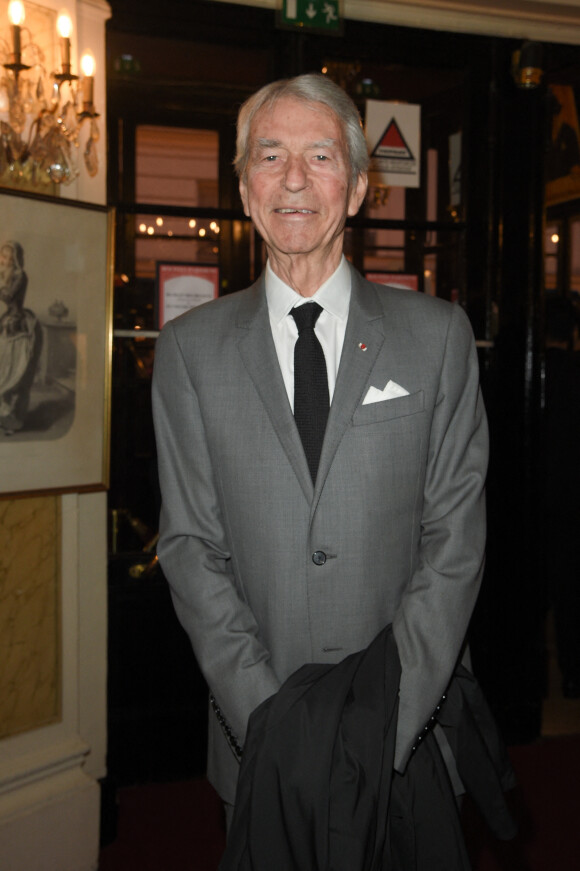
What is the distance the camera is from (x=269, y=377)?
1.52 metres

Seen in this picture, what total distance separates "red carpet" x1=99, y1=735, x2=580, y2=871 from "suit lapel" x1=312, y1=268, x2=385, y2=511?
1.79 metres

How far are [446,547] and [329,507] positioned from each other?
222 millimetres

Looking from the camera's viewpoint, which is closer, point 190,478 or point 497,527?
point 190,478

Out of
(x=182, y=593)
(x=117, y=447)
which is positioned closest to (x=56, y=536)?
(x=117, y=447)

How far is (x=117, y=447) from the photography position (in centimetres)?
302

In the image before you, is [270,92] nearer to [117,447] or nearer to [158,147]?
[158,147]

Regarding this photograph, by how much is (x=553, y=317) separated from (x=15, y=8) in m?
2.38

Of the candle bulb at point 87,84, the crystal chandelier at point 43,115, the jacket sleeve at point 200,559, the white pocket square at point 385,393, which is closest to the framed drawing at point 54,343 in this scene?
the crystal chandelier at point 43,115

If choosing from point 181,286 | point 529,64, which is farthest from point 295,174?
point 529,64

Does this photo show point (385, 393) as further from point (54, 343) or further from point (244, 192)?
point (54, 343)

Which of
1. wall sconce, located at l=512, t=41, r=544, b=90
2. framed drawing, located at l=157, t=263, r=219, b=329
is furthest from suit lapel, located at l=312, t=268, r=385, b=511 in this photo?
wall sconce, located at l=512, t=41, r=544, b=90

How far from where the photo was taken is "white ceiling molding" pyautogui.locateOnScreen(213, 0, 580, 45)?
121 inches

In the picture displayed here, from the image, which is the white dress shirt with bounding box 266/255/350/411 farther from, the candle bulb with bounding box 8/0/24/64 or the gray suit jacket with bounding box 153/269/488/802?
the candle bulb with bounding box 8/0/24/64

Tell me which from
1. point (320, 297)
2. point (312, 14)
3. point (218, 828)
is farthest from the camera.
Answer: point (312, 14)
